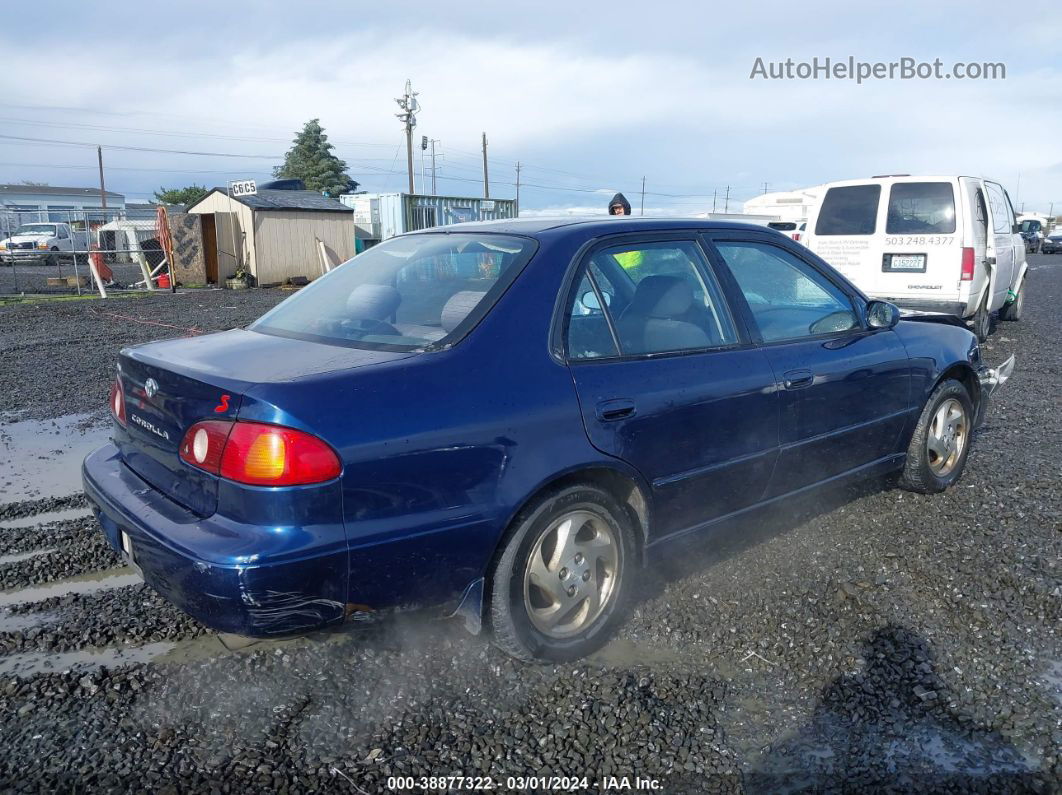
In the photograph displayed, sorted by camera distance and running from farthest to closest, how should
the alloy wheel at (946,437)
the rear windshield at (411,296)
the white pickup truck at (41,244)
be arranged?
the white pickup truck at (41,244)
the alloy wheel at (946,437)
the rear windshield at (411,296)

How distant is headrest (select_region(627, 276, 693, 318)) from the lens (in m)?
3.36

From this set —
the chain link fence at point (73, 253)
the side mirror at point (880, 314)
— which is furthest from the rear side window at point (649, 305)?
the chain link fence at point (73, 253)

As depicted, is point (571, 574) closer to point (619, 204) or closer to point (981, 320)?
point (619, 204)

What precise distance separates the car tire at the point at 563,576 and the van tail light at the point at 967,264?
26.4 ft

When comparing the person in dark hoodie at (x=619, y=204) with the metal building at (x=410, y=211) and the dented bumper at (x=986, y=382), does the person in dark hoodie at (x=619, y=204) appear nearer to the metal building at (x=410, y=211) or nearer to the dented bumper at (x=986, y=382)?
the dented bumper at (x=986, y=382)

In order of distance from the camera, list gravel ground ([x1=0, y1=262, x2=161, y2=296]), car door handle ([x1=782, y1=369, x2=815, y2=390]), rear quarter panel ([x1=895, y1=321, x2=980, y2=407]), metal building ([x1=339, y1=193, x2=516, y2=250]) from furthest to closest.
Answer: metal building ([x1=339, y1=193, x2=516, y2=250]) → gravel ground ([x1=0, y1=262, x2=161, y2=296]) → rear quarter panel ([x1=895, y1=321, x2=980, y2=407]) → car door handle ([x1=782, y1=369, x2=815, y2=390])

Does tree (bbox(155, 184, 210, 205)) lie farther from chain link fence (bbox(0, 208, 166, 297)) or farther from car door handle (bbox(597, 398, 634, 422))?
car door handle (bbox(597, 398, 634, 422))

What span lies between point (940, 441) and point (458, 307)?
10.4 ft

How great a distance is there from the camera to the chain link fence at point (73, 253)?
21219 millimetres

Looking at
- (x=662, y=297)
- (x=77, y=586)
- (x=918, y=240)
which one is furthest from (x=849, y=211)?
(x=77, y=586)

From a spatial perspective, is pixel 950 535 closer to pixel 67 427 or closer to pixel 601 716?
pixel 601 716

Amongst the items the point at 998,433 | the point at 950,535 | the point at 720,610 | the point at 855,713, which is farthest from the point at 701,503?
the point at 998,433

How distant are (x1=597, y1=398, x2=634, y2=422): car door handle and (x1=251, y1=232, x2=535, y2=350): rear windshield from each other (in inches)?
21.1

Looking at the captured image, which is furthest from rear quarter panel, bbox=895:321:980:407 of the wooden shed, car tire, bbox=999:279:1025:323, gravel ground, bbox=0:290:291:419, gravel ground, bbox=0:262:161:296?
the wooden shed
